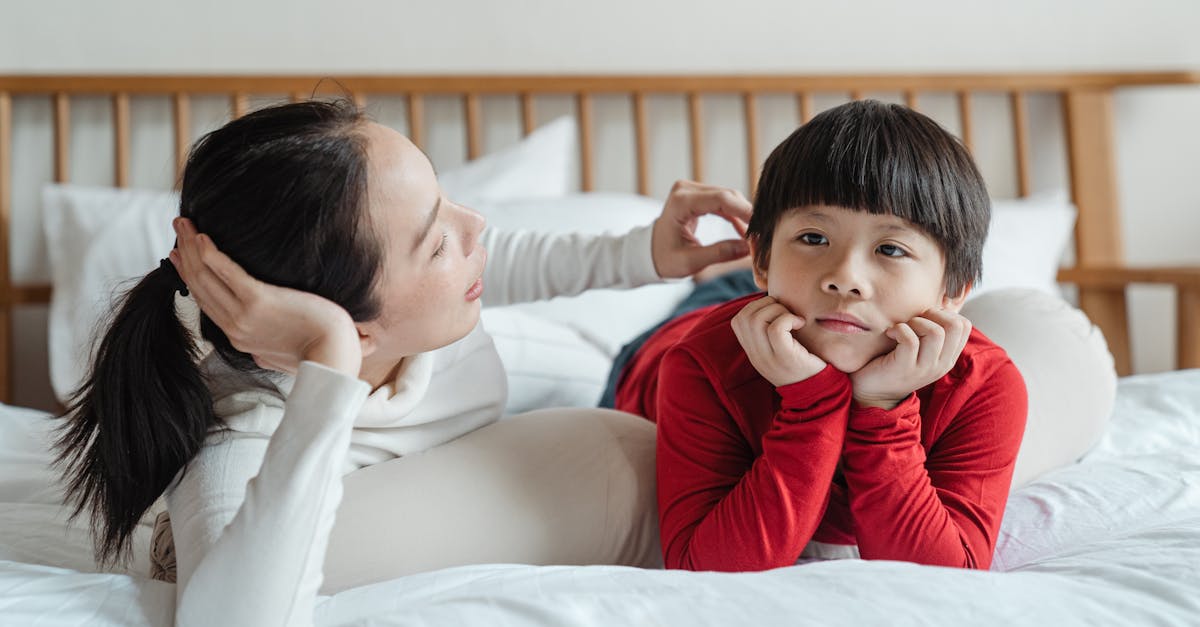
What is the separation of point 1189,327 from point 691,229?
3.56ft

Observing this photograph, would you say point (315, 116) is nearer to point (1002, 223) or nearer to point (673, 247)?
point (673, 247)

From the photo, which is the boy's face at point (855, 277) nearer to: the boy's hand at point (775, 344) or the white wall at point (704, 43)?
the boy's hand at point (775, 344)

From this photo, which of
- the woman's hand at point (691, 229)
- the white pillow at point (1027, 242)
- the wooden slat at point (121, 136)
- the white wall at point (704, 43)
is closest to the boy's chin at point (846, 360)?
the woman's hand at point (691, 229)

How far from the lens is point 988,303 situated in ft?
3.63

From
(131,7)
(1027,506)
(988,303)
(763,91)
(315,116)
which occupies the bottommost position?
(1027,506)

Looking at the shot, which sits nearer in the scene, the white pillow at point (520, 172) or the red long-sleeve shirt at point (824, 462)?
the red long-sleeve shirt at point (824, 462)

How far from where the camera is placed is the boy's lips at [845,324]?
0.73m

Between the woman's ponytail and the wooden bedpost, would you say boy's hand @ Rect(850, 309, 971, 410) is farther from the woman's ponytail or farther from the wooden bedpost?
the wooden bedpost

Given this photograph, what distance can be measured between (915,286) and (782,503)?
0.18 meters

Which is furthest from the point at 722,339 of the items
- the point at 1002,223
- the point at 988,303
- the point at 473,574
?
the point at 1002,223

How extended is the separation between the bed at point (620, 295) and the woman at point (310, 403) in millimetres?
62

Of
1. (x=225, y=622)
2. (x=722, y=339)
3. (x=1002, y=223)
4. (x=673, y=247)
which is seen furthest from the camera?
(x=1002, y=223)

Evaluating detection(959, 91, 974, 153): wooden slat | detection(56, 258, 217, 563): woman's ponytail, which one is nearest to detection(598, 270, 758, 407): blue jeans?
detection(56, 258, 217, 563): woman's ponytail

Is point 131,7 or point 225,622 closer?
point 225,622
